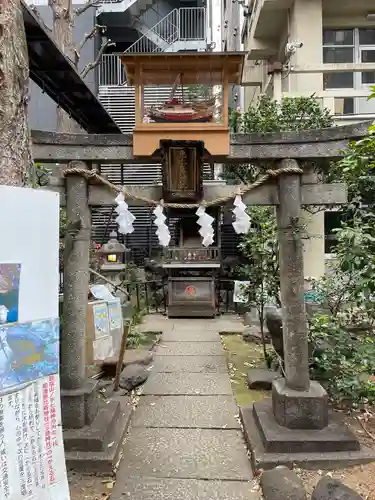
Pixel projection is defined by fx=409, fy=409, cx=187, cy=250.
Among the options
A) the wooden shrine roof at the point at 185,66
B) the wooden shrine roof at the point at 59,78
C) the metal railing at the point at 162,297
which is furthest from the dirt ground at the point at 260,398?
the wooden shrine roof at the point at 59,78

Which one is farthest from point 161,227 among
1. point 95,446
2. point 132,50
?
point 132,50

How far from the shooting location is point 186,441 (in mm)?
4633

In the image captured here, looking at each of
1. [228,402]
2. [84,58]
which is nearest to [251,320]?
[228,402]

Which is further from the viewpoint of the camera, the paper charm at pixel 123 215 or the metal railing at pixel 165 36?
the metal railing at pixel 165 36

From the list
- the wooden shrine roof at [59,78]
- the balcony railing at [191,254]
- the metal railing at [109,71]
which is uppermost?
the metal railing at [109,71]

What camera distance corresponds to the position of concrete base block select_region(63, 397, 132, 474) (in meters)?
3.99

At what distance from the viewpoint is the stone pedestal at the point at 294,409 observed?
4.05 metres

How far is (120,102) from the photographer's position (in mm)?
16438

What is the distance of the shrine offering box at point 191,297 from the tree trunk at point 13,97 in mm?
8419

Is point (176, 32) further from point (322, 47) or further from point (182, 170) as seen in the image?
point (182, 170)

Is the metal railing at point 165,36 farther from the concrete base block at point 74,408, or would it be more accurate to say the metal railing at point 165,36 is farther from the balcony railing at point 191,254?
the concrete base block at point 74,408

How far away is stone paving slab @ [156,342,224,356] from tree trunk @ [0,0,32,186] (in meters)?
5.78

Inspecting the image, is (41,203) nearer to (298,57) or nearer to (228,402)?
(228,402)

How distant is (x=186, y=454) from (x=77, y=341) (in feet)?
5.48
